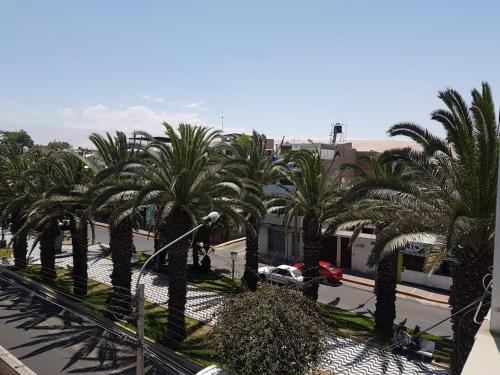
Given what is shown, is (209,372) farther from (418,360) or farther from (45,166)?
(45,166)

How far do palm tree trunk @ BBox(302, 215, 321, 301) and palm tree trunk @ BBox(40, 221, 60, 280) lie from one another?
1374 cm

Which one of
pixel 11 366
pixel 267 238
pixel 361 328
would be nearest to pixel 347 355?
pixel 361 328

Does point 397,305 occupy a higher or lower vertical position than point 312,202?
lower

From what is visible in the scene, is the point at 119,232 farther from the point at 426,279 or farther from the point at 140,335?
the point at 426,279

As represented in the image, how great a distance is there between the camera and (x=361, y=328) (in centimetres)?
1922

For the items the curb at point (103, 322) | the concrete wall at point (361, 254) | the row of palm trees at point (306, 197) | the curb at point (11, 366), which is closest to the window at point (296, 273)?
the row of palm trees at point (306, 197)

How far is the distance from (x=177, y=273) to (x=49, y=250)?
40.8ft

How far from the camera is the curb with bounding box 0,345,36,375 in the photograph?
46.1ft

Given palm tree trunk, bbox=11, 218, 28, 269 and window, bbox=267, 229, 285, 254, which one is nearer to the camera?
palm tree trunk, bbox=11, 218, 28, 269

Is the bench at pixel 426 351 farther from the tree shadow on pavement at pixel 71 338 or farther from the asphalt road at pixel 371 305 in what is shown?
the tree shadow on pavement at pixel 71 338

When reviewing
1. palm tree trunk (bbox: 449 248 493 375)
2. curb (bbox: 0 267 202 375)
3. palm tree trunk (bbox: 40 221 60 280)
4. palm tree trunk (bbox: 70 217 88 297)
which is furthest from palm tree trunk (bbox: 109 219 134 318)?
palm tree trunk (bbox: 449 248 493 375)

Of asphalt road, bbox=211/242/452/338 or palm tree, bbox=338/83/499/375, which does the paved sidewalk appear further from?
palm tree, bbox=338/83/499/375

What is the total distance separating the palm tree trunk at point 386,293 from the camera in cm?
1806

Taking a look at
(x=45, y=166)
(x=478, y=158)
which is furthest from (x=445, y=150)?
(x=45, y=166)
